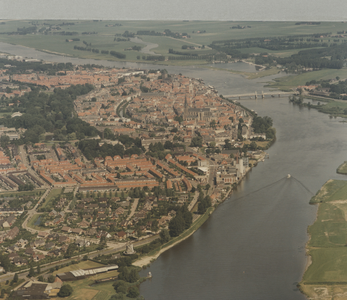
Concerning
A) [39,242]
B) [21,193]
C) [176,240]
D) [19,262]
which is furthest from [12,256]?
[21,193]

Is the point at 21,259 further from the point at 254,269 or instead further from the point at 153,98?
the point at 153,98

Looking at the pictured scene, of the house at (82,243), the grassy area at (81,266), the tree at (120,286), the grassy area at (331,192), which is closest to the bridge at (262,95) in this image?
the grassy area at (331,192)

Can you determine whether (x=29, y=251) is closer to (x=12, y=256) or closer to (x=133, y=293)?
(x=12, y=256)

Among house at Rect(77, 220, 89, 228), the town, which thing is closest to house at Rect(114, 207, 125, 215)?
the town

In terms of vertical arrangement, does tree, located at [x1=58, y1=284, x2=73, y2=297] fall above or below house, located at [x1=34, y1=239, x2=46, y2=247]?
above

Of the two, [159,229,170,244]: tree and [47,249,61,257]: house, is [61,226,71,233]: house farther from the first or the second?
[159,229,170,244]: tree
